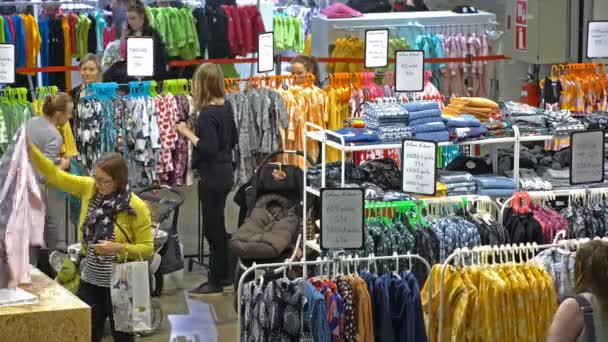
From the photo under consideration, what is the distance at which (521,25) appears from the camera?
13.8 m

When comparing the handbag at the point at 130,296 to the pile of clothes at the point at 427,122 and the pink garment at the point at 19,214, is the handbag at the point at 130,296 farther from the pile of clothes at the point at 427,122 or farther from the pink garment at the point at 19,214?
the pile of clothes at the point at 427,122

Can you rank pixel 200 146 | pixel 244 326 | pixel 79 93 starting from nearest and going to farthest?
1. pixel 244 326
2. pixel 200 146
3. pixel 79 93

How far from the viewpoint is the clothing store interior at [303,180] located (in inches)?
267

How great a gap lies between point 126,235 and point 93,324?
571 mm

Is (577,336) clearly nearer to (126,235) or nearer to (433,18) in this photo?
(126,235)

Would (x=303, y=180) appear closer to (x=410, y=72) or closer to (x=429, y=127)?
(x=429, y=127)

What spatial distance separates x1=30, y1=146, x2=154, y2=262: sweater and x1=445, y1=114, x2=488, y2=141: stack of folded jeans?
205cm

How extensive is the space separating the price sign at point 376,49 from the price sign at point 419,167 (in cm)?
392

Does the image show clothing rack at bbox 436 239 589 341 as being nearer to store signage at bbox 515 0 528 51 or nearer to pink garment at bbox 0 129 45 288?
pink garment at bbox 0 129 45 288

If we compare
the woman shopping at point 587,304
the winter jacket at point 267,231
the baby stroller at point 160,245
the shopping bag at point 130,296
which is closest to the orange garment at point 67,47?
the baby stroller at point 160,245

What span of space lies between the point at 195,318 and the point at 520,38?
5.65m

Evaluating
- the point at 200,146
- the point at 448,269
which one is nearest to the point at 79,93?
the point at 200,146

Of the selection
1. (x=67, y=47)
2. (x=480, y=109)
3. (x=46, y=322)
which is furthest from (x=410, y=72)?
(x=46, y=322)

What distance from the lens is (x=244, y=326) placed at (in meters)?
6.88
